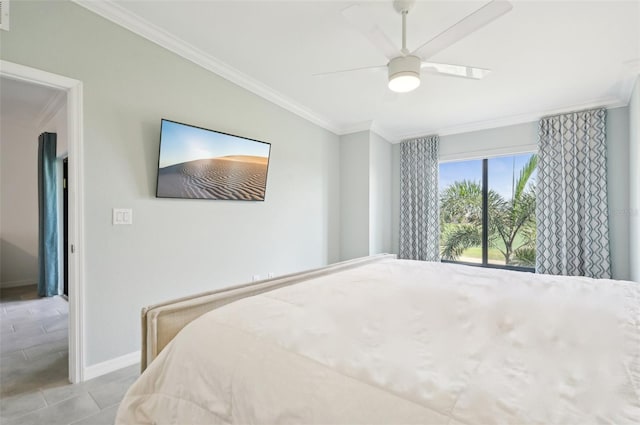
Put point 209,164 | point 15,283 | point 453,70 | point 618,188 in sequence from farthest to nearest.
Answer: point 15,283 → point 618,188 → point 209,164 → point 453,70

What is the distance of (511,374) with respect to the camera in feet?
2.28

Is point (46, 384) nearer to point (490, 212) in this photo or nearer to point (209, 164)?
point (209, 164)

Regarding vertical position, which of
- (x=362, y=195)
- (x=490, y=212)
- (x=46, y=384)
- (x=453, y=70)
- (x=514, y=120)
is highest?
(x=514, y=120)

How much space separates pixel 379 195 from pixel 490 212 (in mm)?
1652

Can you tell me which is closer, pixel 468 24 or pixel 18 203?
pixel 468 24

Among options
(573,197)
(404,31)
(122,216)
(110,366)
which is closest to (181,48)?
(122,216)

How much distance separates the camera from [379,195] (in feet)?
14.7

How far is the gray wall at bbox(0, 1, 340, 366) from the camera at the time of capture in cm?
192

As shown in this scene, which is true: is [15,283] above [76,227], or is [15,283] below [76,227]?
below

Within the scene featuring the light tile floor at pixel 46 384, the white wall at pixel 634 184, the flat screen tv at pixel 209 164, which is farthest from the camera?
the white wall at pixel 634 184

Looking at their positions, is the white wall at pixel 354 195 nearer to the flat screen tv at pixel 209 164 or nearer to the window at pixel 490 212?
the window at pixel 490 212

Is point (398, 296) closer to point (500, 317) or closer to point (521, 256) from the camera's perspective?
point (500, 317)

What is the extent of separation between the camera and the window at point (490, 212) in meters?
4.06

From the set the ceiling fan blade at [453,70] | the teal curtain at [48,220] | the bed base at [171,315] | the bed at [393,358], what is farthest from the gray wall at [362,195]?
the teal curtain at [48,220]
